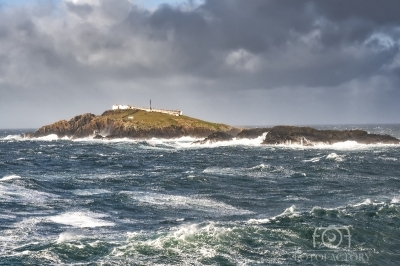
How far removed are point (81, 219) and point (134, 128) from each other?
5574 inches

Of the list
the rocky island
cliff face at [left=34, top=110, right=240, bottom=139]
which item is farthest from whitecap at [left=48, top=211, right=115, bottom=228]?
cliff face at [left=34, top=110, right=240, bottom=139]

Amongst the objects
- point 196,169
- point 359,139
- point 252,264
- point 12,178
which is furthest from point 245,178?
point 359,139

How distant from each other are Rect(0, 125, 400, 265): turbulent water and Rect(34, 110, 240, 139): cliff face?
10547 cm

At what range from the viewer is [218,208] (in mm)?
41688

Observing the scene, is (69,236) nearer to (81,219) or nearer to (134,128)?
(81,219)

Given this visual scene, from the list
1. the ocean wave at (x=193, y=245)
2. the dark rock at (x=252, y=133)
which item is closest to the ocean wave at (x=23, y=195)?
the ocean wave at (x=193, y=245)

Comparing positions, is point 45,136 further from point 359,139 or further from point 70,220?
point 70,220

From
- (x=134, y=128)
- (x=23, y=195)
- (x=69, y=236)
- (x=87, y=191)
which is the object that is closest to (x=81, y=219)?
(x=69, y=236)

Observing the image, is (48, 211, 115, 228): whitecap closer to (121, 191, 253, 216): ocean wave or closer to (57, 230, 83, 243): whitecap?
(57, 230, 83, 243): whitecap

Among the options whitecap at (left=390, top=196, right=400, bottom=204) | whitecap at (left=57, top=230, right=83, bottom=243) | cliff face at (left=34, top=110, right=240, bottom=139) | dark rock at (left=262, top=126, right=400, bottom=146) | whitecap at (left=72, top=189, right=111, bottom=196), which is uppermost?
cliff face at (left=34, top=110, right=240, bottom=139)

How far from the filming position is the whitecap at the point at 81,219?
34.8m

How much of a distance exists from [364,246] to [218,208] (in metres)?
15.5

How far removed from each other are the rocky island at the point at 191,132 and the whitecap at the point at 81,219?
9890 centimetres

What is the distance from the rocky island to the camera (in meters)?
133
